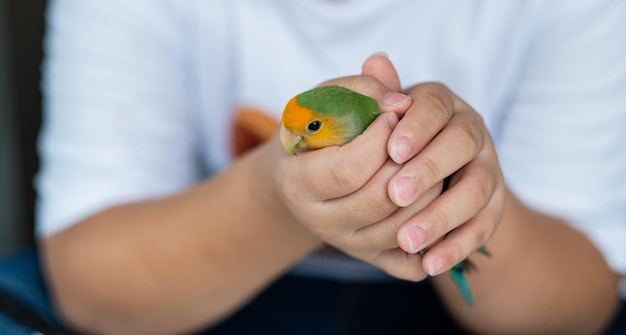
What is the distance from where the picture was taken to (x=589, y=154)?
2.25 ft

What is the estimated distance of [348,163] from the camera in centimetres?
45

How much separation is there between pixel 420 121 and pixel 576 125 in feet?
0.91

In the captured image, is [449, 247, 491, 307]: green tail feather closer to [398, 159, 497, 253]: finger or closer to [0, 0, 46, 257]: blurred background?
[398, 159, 497, 253]: finger

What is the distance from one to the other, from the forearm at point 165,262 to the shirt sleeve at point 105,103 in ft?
0.12

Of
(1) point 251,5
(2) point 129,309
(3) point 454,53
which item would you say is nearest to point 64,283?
(2) point 129,309

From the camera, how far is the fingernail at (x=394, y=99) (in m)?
0.47

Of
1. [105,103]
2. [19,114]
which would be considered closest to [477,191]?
[105,103]

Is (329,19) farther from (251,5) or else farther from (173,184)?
(173,184)

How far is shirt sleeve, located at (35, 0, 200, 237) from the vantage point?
2.45 feet

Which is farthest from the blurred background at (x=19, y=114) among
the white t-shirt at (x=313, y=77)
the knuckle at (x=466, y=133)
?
the knuckle at (x=466, y=133)

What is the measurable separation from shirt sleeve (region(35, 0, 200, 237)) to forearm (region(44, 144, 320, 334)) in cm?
4

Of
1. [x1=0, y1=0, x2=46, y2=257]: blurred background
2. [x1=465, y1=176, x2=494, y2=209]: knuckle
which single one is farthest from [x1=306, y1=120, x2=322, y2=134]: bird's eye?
[x1=0, y1=0, x2=46, y2=257]: blurred background

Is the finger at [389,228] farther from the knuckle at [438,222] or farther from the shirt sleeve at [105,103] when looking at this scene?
the shirt sleeve at [105,103]

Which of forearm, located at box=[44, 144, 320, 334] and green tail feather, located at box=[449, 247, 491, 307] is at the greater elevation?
green tail feather, located at box=[449, 247, 491, 307]
